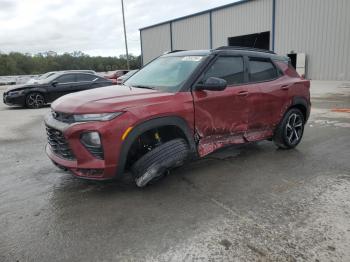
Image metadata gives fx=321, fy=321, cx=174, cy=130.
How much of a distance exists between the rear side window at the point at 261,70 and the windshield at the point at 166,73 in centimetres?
103

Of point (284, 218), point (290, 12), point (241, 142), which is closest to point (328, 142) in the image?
point (241, 142)

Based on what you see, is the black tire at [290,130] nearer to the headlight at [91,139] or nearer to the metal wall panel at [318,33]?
the headlight at [91,139]

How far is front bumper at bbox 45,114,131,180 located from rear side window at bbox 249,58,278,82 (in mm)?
2557

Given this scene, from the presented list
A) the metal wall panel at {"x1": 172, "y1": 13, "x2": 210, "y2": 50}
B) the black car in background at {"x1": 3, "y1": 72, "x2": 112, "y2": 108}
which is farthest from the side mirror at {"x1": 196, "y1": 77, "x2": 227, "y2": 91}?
the metal wall panel at {"x1": 172, "y1": 13, "x2": 210, "y2": 50}

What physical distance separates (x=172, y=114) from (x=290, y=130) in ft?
9.30

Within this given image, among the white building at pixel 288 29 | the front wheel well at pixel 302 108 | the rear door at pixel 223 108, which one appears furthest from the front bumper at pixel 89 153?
the white building at pixel 288 29

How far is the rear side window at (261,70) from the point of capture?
5.10m

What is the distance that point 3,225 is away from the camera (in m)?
3.21

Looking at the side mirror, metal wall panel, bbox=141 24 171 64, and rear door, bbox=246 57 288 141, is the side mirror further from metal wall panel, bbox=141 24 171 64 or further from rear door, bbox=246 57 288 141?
metal wall panel, bbox=141 24 171 64

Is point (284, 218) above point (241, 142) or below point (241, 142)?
below

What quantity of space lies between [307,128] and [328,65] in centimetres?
1662

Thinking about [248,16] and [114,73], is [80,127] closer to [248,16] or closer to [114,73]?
[114,73]

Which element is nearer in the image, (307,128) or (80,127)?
(80,127)

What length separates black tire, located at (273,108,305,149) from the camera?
558 centimetres
